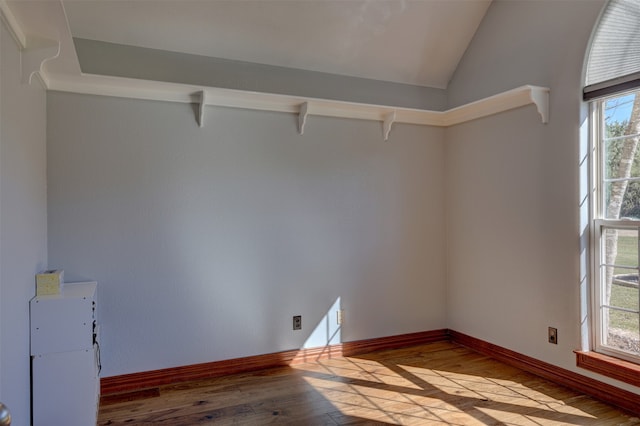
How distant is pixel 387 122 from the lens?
355 centimetres

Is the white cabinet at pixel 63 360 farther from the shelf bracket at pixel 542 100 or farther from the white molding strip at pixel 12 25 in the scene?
the shelf bracket at pixel 542 100

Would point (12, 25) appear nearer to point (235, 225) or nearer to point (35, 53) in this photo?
point (35, 53)

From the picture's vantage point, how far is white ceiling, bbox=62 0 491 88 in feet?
8.90

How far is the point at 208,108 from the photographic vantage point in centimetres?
301

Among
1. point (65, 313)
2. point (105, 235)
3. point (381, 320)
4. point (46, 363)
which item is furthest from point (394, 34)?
point (46, 363)

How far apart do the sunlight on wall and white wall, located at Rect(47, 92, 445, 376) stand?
0.05 meters

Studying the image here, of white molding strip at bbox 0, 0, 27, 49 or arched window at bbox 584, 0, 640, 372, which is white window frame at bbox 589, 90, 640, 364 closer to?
arched window at bbox 584, 0, 640, 372

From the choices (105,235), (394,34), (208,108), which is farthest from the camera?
(394,34)

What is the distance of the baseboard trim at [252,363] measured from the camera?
9.18ft

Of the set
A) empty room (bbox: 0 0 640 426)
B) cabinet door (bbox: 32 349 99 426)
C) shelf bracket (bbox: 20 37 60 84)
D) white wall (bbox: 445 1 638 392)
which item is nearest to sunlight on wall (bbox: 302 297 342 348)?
empty room (bbox: 0 0 640 426)

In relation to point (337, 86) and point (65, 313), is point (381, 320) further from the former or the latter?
point (65, 313)

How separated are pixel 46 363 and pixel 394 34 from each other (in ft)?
10.2

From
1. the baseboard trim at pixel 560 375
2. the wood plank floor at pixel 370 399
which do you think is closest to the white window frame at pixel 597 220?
the baseboard trim at pixel 560 375

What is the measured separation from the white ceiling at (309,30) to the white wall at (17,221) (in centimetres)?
72
